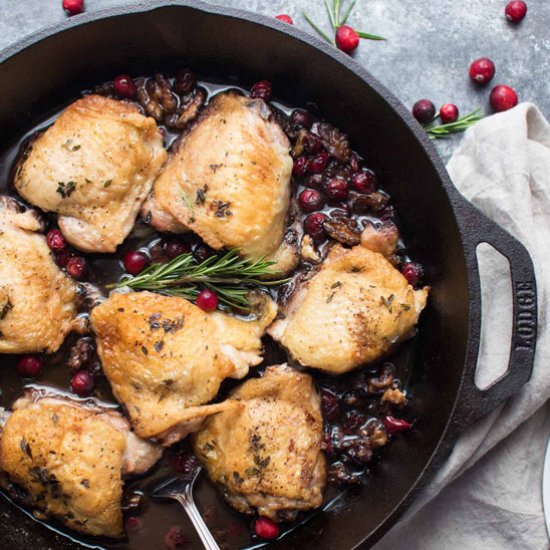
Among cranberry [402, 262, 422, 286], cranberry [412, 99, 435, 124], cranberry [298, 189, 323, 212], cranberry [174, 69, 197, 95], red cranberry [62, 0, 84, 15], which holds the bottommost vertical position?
cranberry [402, 262, 422, 286]

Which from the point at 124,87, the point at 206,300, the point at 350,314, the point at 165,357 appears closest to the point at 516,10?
the point at 350,314

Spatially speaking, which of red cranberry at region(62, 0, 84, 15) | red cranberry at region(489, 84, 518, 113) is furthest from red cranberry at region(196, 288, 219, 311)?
red cranberry at region(489, 84, 518, 113)

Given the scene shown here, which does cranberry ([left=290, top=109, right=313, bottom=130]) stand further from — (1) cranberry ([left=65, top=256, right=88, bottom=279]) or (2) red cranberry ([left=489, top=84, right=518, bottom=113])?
(1) cranberry ([left=65, top=256, right=88, bottom=279])

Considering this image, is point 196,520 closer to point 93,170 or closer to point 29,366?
point 29,366

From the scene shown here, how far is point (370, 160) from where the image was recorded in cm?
350

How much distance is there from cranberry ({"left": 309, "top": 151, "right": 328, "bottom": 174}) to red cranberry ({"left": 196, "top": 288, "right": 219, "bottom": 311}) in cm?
71

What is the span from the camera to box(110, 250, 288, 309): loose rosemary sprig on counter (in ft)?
10.4

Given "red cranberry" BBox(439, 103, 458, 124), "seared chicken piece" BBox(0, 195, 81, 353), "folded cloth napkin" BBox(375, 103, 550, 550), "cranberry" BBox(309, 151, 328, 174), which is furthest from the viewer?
"red cranberry" BBox(439, 103, 458, 124)

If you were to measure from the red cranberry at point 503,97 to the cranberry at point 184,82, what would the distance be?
4.50 feet

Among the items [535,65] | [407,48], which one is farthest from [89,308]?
[535,65]

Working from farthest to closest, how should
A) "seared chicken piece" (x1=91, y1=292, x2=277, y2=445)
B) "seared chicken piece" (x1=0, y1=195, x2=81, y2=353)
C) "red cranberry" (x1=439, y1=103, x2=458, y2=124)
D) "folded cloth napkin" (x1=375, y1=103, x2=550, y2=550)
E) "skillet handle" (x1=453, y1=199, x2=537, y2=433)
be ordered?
1. "red cranberry" (x1=439, y1=103, x2=458, y2=124)
2. "folded cloth napkin" (x1=375, y1=103, x2=550, y2=550)
3. "seared chicken piece" (x1=0, y1=195, x2=81, y2=353)
4. "seared chicken piece" (x1=91, y1=292, x2=277, y2=445)
5. "skillet handle" (x1=453, y1=199, x2=537, y2=433)

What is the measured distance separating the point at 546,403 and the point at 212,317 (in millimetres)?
1515

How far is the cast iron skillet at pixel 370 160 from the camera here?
9.57 ft

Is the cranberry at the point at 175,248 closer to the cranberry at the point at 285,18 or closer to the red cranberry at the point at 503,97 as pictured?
the cranberry at the point at 285,18
